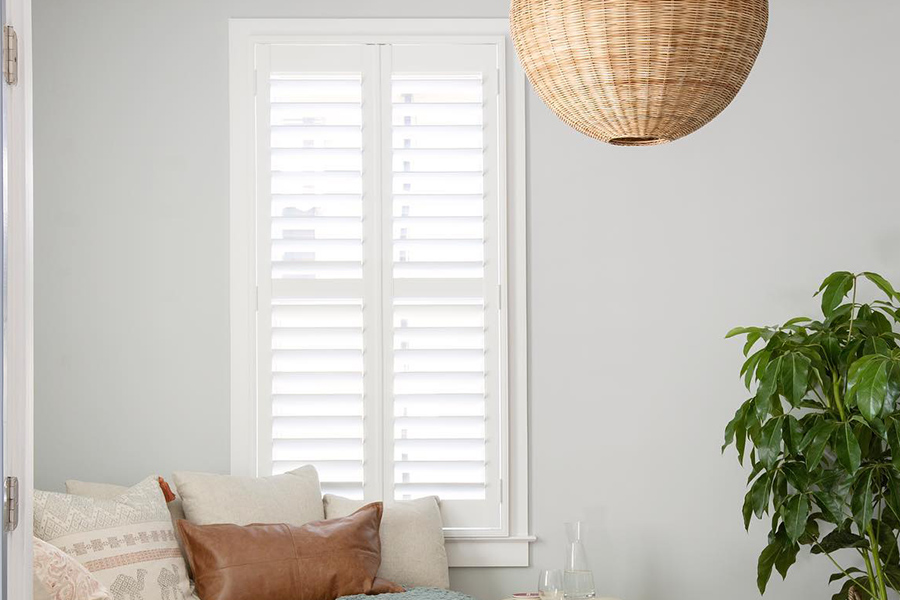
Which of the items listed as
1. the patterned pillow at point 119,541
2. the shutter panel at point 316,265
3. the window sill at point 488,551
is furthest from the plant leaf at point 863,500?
the patterned pillow at point 119,541

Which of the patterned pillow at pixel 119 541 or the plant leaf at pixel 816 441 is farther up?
the plant leaf at pixel 816 441

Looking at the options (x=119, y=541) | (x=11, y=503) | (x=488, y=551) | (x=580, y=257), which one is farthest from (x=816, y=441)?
(x=11, y=503)

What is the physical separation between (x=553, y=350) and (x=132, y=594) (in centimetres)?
159

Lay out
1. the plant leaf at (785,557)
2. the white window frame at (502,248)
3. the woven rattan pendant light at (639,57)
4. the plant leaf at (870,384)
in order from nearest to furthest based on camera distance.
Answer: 1. the woven rattan pendant light at (639,57)
2. the plant leaf at (870,384)
3. the plant leaf at (785,557)
4. the white window frame at (502,248)

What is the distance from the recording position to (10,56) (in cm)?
162

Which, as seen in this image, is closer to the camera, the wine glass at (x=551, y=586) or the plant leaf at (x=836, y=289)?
the wine glass at (x=551, y=586)

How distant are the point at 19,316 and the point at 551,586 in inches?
65.0

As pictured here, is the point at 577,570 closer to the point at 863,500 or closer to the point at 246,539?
the point at 863,500

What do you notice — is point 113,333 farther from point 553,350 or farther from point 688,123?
point 688,123

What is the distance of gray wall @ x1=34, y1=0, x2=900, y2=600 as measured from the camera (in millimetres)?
3094

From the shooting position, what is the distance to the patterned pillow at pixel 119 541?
95.7 inches

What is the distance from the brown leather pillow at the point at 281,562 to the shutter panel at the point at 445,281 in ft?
1.37

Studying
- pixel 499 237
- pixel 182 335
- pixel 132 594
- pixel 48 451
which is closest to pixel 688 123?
pixel 499 237

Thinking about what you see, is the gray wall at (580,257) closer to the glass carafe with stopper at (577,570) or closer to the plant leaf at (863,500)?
the glass carafe with stopper at (577,570)
